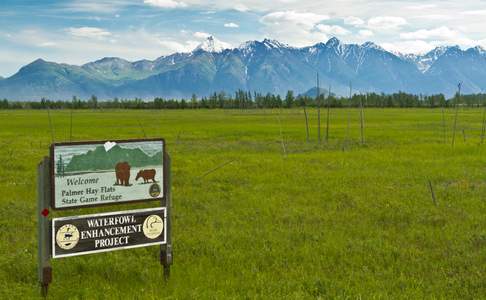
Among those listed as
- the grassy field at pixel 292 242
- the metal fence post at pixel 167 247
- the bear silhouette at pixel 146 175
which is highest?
the bear silhouette at pixel 146 175

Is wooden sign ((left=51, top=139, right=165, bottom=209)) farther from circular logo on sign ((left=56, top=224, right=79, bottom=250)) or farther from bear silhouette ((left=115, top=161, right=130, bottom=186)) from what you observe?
circular logo on sign ((left=56, top=224, right=79, bottom=250))

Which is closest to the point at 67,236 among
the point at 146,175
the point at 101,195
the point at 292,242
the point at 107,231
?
the point at 107,231

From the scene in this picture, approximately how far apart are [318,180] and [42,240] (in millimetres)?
11741

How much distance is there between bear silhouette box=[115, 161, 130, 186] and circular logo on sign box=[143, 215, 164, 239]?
64cm

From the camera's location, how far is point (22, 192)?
14945 millimetres

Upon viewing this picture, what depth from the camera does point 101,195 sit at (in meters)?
7.17

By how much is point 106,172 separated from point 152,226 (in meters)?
1.09

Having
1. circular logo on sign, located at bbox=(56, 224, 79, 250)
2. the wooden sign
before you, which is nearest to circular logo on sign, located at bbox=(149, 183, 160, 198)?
the wooden sign

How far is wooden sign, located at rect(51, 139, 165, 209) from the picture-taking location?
682 centimetres

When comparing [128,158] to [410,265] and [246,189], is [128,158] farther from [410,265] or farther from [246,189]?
[246,189]

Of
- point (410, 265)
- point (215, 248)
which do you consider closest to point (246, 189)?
point (215, 248)

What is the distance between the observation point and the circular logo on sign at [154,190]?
7.57 metres

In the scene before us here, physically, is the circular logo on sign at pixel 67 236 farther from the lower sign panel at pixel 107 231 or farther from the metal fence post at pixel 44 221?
the metal fence post at pixel 44 221

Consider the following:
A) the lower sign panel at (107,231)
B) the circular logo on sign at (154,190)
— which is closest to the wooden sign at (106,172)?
the circular logo on sign at (154,190)
